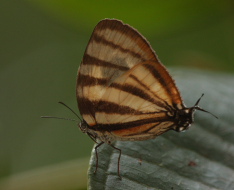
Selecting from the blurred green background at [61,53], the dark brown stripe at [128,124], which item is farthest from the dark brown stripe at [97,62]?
the blurred green background at [61,53]

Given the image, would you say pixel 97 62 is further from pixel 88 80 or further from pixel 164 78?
pixel 164 78

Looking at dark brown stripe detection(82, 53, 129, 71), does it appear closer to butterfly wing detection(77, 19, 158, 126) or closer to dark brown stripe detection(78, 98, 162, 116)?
butterfly wing detection(77, 19, 158, 126)

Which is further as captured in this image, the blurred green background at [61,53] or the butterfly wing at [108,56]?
the blurred green background at [61,53]

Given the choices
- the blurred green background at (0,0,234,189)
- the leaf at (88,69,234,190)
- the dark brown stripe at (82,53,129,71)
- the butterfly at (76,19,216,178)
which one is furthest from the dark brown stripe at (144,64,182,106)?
the blurred green background at (0,0,234,189)

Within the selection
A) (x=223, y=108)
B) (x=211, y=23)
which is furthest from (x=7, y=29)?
(x=223, y=108)

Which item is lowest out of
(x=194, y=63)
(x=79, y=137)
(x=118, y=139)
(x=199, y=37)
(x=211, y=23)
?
(x=118, y=139)

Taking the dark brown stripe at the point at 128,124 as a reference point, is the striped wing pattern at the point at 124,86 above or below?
above

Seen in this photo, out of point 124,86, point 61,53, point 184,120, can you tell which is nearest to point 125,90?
point 124,86

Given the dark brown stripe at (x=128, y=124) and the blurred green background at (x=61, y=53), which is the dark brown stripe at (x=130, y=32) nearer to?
the dark brown stripe at (x=128, y=124)

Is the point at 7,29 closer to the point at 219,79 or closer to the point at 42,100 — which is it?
the point at 42,100
